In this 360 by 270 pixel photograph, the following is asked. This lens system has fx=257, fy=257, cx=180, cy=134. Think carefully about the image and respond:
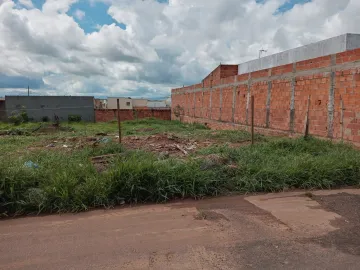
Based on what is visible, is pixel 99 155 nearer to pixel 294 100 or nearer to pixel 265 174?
pixel 265 174

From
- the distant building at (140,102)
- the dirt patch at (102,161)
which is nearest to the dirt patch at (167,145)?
the dirt patch at (102,161)

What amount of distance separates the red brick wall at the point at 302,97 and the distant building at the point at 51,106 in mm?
15777

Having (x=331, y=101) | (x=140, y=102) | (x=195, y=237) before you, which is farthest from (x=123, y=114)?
(x=195, y=237)

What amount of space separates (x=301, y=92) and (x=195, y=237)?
7.81 m

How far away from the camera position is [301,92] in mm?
8969

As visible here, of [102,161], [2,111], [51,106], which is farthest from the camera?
[51,106]

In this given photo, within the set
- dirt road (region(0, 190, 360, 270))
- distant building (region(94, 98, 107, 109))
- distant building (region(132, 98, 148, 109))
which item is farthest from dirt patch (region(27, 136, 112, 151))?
distant building (region(132, 98, 148, 109))

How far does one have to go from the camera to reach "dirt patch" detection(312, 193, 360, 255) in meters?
2.68

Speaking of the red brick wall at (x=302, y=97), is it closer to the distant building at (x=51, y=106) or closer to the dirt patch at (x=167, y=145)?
the dirt patch at (x=167, y=145)

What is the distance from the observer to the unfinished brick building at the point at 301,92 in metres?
7.09

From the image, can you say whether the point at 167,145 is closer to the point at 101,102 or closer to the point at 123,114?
the point at 123,114

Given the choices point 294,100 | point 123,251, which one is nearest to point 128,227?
point 123,251

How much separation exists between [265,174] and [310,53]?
890 cm

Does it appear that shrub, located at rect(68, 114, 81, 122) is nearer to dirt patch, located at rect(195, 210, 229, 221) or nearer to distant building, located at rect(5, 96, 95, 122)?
distant building, located at rect(5, 96, 95, 122)
